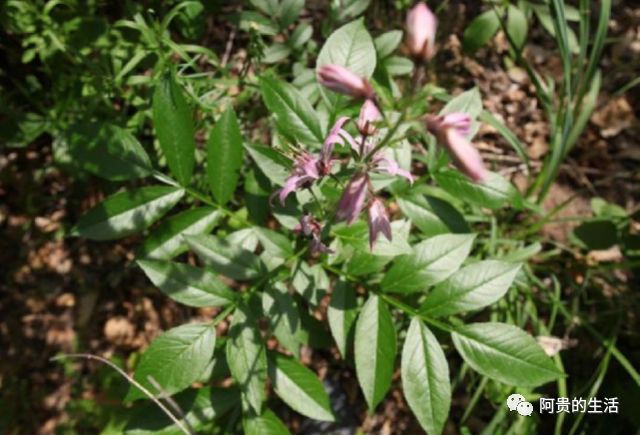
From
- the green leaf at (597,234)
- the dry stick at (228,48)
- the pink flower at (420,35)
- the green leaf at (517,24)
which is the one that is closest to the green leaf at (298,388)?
the pink flower at (420,35)

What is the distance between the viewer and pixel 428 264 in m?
1.75

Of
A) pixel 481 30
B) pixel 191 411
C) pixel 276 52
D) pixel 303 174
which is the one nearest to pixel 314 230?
pixel 303 174

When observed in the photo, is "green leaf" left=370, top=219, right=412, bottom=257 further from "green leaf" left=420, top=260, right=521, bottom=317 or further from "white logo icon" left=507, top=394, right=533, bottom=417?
"white logo icon" left=507, top=394, right=533, bottom=417

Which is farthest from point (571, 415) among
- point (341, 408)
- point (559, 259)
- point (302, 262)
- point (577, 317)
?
point (302, 262)

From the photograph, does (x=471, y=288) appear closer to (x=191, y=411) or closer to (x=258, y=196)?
(x=258, y=196)

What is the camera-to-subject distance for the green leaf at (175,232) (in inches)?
68.9

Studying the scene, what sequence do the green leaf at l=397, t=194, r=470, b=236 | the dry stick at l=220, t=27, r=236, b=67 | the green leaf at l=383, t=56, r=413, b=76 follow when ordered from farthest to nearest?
the dry stick at l=220, t=27, r=236, b=67 → the green leaf at l=383, t=56, r=413, b=76 → the green leaf at l=397, t=194, r=470, b=236

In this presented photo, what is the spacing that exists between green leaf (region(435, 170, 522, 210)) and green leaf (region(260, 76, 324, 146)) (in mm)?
476

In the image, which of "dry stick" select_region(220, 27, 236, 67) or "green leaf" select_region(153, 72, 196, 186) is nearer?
"green leaf" select_region(153, 72, 196, 186)

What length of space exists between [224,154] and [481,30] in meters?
1.62

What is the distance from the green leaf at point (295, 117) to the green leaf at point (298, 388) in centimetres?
72

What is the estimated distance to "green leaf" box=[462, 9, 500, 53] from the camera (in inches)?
107

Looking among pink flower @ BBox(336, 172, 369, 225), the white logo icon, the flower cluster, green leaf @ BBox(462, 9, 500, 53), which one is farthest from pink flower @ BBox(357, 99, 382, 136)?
green leaf @ BBox(462, 9, 500, 53)

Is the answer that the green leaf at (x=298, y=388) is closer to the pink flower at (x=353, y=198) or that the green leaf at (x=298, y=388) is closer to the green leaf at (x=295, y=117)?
the green leaf at (x=295, y=117)
